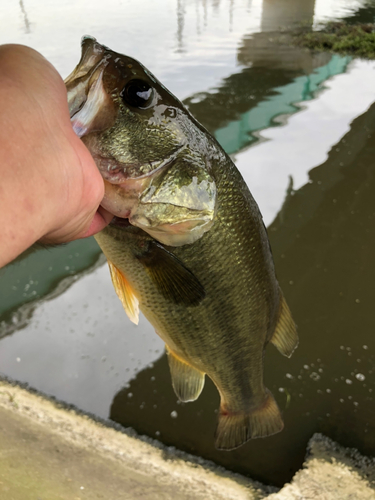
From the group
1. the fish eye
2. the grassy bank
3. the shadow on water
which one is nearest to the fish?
the fish eye

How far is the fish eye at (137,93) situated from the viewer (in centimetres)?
97

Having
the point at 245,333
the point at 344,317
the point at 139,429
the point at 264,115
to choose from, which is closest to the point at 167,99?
the point at 245,333

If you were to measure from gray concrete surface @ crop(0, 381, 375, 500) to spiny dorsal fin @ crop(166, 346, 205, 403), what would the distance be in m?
0.44

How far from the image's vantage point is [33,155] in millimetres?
652

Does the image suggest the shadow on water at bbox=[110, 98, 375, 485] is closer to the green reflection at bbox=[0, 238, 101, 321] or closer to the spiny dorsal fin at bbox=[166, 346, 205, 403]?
the spiny dorsal fin at bbox=[166, 346, 205, 403]

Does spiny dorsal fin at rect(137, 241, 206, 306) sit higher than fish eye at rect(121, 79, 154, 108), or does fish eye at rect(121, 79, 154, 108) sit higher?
fish eye at rect(121, 79, 154, 108)

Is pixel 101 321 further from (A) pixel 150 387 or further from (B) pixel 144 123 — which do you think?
(B) pixel 144 123

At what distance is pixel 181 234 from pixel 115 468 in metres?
1.22

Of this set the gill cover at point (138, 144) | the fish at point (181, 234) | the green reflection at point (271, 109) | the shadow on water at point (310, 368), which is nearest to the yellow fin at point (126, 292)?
the fish at point (181, 234)

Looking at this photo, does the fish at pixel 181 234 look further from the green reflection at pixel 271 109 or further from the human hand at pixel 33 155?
the green reflection at pixel 271 109

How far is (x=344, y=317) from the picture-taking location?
2725mm

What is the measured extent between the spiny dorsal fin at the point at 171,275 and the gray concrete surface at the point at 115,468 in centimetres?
97

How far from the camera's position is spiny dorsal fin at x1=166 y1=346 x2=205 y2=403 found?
1568 mm

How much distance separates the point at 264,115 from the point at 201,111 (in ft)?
2.68
